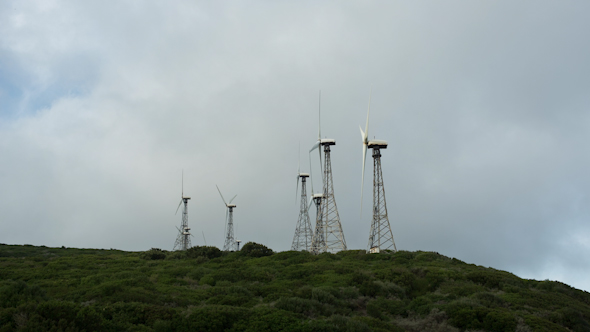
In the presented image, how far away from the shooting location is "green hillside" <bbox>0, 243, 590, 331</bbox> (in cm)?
2159

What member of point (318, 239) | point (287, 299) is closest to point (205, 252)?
point (318, 239)

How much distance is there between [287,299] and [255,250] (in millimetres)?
Answer: 26222

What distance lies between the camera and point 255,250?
51.9 m

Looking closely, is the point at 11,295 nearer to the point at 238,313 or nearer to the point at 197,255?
the point at 238,313

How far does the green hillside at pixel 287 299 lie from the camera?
21.6 m

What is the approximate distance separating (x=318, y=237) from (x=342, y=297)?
1318 inches

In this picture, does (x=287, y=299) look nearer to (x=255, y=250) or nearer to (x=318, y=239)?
(x=255, y=250)

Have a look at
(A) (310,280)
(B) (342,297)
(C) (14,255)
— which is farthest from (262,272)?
(C) (14,255)

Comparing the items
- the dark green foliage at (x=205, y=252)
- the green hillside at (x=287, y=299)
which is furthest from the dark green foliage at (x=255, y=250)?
the green hillside at (x=287, y=299)

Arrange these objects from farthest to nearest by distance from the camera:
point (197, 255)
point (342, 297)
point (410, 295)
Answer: point (197, 255), point (410, 295), point (342, 297)

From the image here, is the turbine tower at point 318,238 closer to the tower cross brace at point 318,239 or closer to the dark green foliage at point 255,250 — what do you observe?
the tower cross brace at point 318,239

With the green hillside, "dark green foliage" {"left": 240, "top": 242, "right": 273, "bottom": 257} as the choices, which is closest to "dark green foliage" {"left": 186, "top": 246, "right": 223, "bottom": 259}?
"dark green foliage" {"left": 240, "top": 242, "right": 273, "bottom": 257}

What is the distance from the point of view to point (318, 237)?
62.5 m

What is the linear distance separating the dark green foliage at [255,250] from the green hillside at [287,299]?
748 centimetres
